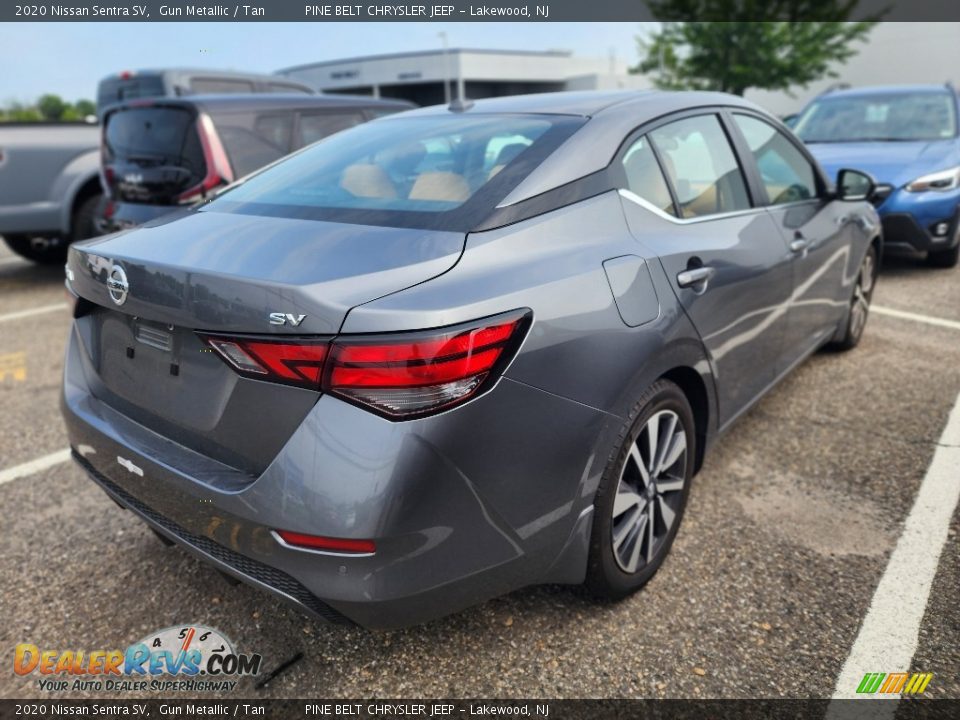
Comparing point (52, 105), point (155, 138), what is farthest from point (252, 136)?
point (52, 105)

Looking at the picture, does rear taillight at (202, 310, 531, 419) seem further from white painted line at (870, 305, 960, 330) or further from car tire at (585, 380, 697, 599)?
white painted line at (870, 305, 960, 330)

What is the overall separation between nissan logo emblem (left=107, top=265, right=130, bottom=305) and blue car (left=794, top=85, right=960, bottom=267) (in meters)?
5.29

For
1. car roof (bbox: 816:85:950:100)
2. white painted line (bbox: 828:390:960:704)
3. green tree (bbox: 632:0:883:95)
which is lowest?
white painted line (bbox: 828:390:960:704)

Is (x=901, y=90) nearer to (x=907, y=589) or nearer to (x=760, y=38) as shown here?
(x=907, y=589)

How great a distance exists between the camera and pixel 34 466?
3480mm

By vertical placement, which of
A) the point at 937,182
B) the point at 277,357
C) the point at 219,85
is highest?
the point at 219,85

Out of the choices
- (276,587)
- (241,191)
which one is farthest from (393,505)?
(241,191)

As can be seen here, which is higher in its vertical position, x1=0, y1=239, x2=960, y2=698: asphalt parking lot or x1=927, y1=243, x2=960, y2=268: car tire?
x1=927, y1=243, x2=960, y2=268: car tire

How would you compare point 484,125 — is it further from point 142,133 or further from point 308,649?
point 142,133

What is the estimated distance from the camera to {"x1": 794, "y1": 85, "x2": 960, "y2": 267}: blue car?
6.21 meters

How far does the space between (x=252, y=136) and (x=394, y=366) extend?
4329 mm

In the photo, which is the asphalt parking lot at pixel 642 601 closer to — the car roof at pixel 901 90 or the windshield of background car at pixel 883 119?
the windshield of background car at pixel 883 119

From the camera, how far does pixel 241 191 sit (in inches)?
104

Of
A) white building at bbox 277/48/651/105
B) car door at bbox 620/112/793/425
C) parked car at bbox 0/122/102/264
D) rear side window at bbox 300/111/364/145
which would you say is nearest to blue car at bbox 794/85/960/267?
car door at bbox 620/112/793/425
